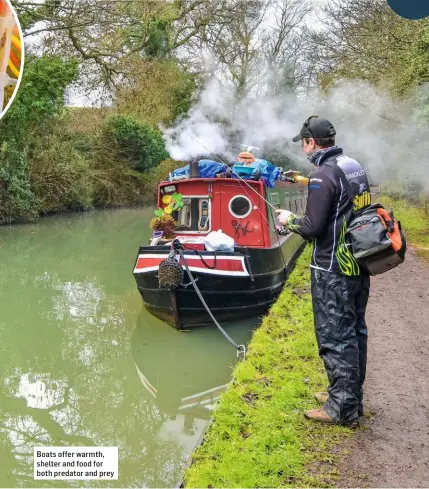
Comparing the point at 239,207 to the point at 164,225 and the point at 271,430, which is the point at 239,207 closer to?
the point at 164,225

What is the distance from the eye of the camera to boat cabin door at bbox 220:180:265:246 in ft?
27.8

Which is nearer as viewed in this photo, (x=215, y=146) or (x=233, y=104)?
(x=215, y=146)

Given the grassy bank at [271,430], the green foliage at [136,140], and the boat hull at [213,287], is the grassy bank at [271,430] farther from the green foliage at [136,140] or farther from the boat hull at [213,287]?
the green foliage at [136,140]

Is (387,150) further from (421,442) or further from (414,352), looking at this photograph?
(421,442)

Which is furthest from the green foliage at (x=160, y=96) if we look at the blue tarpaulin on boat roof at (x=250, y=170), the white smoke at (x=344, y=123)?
the blue tarpaulin on boat roof at (x=250, y=170)

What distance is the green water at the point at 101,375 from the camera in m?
4.57

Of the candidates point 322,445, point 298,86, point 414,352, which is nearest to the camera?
point 322,445

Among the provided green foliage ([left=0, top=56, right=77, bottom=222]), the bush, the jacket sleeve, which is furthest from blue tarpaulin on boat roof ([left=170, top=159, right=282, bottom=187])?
the bush

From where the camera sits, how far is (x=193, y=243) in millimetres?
8070

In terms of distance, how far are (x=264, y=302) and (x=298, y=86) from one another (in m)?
10.3

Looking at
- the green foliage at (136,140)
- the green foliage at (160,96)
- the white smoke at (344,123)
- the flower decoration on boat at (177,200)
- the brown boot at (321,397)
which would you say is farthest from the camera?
the green foliage at (136,140)

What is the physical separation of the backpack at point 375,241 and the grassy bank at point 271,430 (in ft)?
3.66

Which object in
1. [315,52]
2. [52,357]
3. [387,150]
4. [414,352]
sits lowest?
[52,357]

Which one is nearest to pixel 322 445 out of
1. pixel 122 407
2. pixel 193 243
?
pixel 122 407
